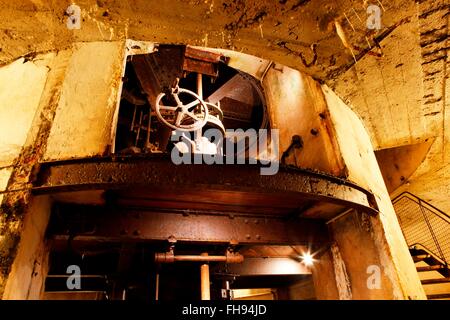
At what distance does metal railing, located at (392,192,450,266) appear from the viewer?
6758mm

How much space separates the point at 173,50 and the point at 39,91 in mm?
2529

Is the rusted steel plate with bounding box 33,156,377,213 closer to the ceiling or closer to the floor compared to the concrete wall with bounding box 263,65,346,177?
closer to the floor

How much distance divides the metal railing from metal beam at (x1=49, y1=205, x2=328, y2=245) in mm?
4342

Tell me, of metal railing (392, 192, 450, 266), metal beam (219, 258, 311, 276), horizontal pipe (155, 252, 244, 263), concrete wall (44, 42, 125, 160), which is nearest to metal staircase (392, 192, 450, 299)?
metal railing (392, 192, 450, 266)

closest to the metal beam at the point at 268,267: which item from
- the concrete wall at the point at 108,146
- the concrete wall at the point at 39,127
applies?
the concrete wall at the point at 108,146

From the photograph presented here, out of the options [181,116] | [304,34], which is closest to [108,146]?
[181,116]

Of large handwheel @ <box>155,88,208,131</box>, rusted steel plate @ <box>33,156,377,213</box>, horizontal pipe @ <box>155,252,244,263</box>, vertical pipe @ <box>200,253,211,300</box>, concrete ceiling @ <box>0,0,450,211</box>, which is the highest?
large handwheel @ <box>155,88,208,131</box>

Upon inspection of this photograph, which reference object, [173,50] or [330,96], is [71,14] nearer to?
[173,50]

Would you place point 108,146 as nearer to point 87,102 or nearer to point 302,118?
point 87,102

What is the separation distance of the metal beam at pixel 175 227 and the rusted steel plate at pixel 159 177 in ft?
2.37

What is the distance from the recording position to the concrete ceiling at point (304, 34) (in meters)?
2.63

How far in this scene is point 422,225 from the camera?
7156mm

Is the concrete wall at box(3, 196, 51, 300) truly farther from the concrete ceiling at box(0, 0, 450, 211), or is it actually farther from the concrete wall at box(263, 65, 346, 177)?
the concrete wall at box(263, 65, 346, 177)

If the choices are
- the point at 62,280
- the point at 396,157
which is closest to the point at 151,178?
the point at 62,280
